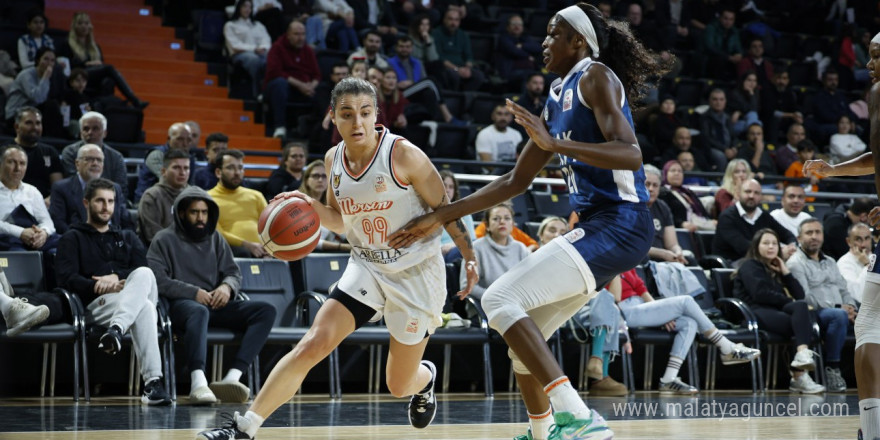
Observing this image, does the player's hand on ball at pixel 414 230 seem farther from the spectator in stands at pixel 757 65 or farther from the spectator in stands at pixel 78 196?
the spectator in stands at pixel 757 65

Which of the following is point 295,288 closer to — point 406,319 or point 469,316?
point 469,316

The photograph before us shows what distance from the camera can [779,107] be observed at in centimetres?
1521

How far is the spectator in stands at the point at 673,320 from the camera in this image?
8.55 m

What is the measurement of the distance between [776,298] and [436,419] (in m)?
4.21

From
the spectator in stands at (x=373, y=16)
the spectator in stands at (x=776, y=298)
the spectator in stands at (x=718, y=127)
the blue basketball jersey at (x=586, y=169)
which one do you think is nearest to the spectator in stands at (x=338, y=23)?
the spectator in stands at (x=373, y=16)

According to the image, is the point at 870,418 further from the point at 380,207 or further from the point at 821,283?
the point at 821,283

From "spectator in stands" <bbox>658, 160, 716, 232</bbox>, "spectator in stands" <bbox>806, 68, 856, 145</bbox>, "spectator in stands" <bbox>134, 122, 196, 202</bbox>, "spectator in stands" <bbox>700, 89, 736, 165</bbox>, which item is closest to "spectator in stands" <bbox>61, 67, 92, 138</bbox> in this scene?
"spectator in stands" <bbox>134, 122, 196, 202</bbox>

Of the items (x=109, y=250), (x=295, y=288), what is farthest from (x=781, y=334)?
(x=109, y=250)

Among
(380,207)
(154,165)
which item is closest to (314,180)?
(154,165)

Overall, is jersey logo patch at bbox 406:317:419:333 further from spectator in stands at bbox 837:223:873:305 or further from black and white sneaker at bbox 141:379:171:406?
spectator in stands at bbox 837:223:873:305

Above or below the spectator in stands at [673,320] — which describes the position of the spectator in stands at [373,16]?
above

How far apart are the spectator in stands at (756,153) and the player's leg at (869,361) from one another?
940cm

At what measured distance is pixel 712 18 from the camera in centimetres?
1661

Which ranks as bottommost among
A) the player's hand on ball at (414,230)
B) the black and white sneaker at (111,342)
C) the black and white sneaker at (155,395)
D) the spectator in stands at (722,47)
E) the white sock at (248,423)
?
the white sock at (248,423)
